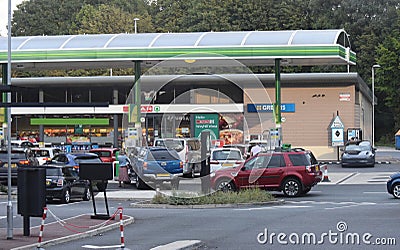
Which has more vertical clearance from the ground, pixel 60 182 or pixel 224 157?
pixel 224 157

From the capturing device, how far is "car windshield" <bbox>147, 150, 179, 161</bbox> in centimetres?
3250

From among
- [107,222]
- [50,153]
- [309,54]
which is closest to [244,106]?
[309,54]

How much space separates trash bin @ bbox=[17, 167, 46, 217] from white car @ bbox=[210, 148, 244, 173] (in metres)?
17.2

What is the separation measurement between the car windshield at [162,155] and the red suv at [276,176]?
8.20 feet

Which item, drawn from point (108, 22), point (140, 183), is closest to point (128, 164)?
point (140, 183)

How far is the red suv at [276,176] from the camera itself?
30344 mm

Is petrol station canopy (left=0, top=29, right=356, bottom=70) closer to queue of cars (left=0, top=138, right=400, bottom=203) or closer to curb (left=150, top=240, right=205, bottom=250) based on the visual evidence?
queue of cars (left=0, top=138, right=400, bottom=203)

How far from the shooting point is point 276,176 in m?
30.4

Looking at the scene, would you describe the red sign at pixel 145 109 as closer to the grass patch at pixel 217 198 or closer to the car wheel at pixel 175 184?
the car wheel at pixel 175 184

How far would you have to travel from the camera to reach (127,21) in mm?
99000

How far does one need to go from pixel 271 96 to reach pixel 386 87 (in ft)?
126

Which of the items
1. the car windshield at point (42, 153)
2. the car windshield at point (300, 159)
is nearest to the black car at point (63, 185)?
the car windshield at point (300, 159)

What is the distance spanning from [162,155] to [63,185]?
5.51 meters

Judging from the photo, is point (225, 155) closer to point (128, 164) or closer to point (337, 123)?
point (128, 164)
